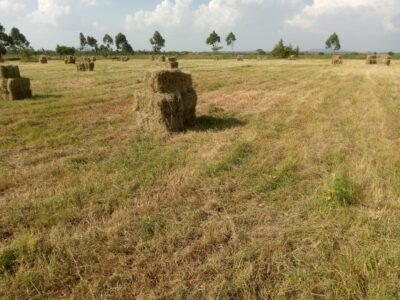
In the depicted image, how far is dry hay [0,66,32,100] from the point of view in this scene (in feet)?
43.7

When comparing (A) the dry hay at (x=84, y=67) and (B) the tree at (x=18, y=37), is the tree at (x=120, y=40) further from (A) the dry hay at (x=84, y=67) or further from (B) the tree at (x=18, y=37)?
(A) the dry hay at (x=84, y=67)

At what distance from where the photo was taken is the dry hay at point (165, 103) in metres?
8.59

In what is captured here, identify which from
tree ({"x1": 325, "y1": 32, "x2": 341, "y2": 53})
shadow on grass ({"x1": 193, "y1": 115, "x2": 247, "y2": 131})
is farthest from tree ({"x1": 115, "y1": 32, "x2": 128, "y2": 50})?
shadow on grass ({"x1": 193, "y1": 115, "x2": 247, "y2": 131})

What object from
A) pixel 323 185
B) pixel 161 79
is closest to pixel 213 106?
pixel 161 79

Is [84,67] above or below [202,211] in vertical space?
above

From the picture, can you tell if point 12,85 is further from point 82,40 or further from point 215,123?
point 82,40

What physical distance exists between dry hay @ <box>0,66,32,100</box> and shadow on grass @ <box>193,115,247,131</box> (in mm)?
8125

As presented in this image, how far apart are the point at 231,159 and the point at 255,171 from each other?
2.24 ft

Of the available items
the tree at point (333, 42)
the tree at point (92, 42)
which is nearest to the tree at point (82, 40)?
the tree at point (92, 42)

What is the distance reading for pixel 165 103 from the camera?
8.59 m

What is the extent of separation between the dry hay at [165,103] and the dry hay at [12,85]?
710 cm

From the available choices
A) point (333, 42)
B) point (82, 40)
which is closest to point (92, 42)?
point (82, 40)

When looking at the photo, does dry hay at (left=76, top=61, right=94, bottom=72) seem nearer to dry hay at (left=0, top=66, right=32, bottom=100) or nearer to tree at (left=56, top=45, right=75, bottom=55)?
dry hay at (left=0, top=66, right=32, bottom=100)

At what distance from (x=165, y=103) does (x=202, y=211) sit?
15.1 ft
